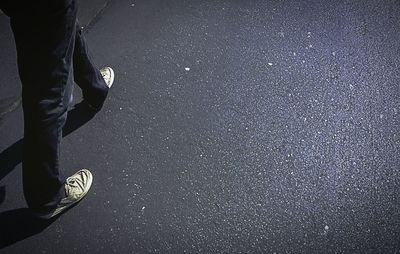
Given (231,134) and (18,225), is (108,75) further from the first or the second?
(18,225)

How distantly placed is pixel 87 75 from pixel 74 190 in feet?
2.89

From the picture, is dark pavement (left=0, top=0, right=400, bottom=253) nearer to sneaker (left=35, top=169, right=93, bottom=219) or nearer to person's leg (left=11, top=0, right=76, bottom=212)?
sneaker (left=35, top=169, right=93, bottom=219)

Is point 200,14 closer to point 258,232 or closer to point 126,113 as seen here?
point 126,113

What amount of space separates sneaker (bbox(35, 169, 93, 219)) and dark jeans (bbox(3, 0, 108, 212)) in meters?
0.15

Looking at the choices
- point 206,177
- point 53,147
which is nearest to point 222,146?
point 206,177

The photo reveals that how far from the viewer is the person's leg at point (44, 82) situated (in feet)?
4.89

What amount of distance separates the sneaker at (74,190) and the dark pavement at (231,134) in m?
0.08

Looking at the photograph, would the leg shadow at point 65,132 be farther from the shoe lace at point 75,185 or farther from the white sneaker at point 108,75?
the shoe lace at point 75,185

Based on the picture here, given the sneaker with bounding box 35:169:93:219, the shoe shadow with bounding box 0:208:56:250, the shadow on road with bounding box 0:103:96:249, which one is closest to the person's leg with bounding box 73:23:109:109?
the sneaker with bounding box 35:169:93:219

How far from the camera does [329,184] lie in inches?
93.4

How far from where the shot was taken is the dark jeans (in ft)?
4.87

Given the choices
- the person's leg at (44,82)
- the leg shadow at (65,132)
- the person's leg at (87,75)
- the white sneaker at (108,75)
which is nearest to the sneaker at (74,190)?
the person's leg at (44,82)

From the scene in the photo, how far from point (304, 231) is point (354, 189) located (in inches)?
21.4

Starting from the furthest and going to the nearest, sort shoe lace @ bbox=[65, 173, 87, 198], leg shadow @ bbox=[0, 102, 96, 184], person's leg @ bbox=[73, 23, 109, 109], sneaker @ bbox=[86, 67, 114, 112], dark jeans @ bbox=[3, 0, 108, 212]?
1. sneaker @ bbox=[86, 67, 114, 112]
2. leg shadow @ bbox=[0, 102, 96, 184]
3. shoe lace @ bbox=[65, 173, 87, 198]
4. person's leg @ bbox=[73, 23, 109, 109]
5. dark jeans @ bbox=[3, 0, 108, 212]
